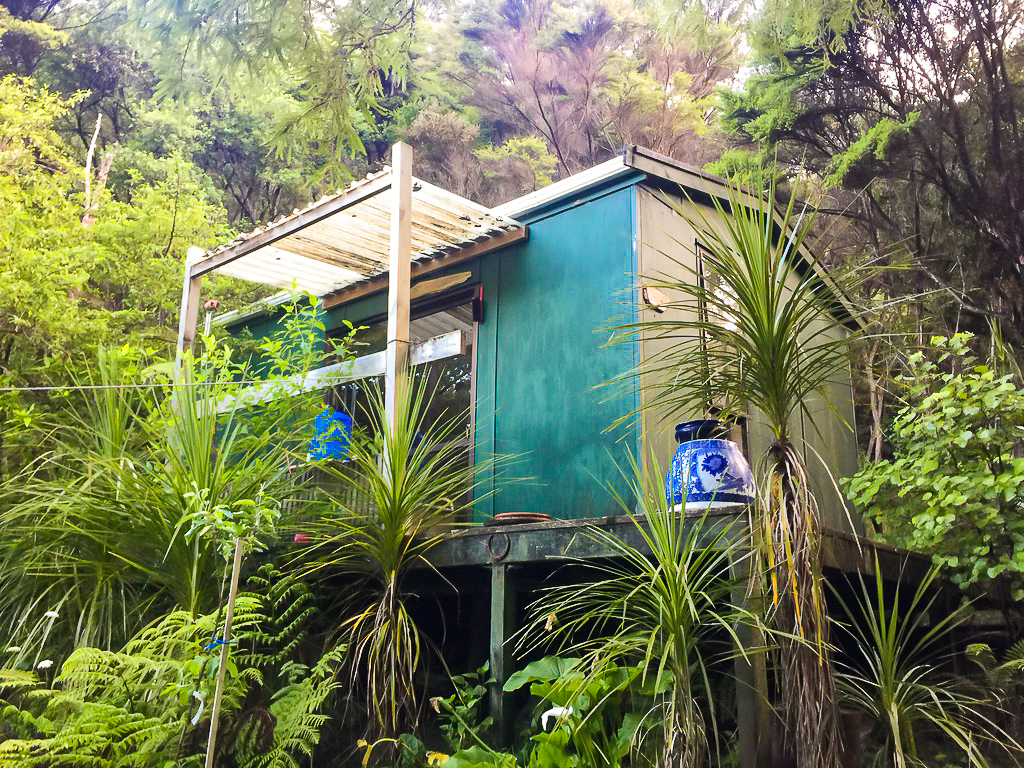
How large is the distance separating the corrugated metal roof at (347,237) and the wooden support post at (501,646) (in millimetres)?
2219

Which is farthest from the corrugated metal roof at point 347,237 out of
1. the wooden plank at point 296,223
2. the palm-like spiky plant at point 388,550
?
the palm-like spiky plant at point 388,550

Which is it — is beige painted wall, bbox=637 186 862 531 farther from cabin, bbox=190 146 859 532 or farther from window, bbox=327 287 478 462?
window, bbox=327 287 478 462

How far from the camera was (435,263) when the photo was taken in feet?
20.2

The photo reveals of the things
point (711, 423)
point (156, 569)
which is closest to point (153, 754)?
point (156, 569)

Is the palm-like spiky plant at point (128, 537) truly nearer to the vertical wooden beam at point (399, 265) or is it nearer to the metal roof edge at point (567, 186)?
the vertical wooden beam at point (399, 265)

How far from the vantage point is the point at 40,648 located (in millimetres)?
3793

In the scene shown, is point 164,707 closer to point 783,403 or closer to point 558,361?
point 783,403

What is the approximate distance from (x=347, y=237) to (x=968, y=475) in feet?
13.0

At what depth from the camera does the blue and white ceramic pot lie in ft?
11.6

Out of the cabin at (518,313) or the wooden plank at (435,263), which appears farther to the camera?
the wooden plank at (435,263)

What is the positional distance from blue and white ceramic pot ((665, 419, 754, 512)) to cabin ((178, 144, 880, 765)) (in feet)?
2.27

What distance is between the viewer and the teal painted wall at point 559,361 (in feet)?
16.4

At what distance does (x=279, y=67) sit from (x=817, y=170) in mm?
6050

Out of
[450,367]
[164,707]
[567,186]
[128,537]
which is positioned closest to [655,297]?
[567,186]
